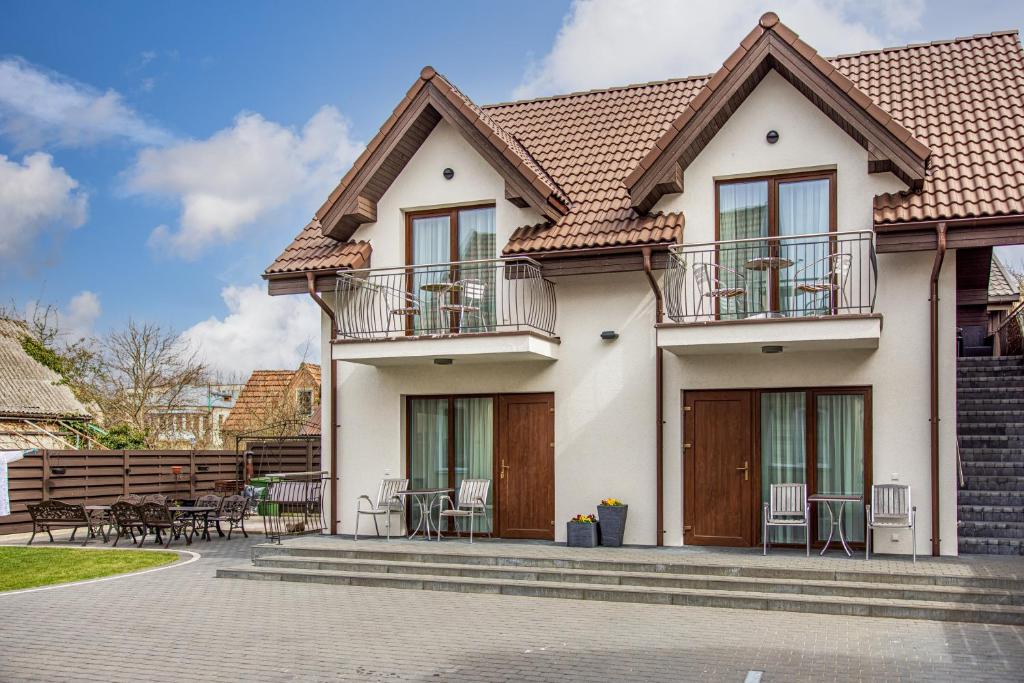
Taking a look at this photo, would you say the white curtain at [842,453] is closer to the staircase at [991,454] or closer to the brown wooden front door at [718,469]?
the brown wooden front door at [718,469]

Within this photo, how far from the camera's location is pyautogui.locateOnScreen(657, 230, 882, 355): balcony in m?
12.2

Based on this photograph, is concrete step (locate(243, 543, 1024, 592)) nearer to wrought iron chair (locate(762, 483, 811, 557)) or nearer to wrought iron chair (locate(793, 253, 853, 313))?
wrought iron chair (locate(762, 483, 811, 557))

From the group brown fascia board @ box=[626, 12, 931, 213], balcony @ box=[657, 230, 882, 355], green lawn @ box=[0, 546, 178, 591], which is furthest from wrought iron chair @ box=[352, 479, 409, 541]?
brown fascia board @ box=[626, 12, 931, 213]

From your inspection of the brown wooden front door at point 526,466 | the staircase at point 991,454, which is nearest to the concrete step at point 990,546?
the staircase at point 991,454

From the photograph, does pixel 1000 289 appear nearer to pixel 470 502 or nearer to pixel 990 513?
pixel 990 513

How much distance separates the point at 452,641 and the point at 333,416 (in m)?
7.30

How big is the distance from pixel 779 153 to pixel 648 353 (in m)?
3.23

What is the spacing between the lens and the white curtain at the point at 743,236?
13398mm

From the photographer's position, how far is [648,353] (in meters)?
13.8

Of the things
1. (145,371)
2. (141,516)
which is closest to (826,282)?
(141,516)

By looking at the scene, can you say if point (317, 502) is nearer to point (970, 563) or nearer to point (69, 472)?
point (69, 472)

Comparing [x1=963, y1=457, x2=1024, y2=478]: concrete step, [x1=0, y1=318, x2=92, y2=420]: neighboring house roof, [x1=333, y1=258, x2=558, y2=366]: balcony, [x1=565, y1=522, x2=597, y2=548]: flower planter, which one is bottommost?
[x1=565, y1=522, x2=597, y2=548]: flower planter

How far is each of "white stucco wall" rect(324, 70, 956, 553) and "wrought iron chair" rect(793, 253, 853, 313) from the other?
464 mm

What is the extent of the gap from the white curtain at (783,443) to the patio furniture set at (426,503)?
4.01 metres
